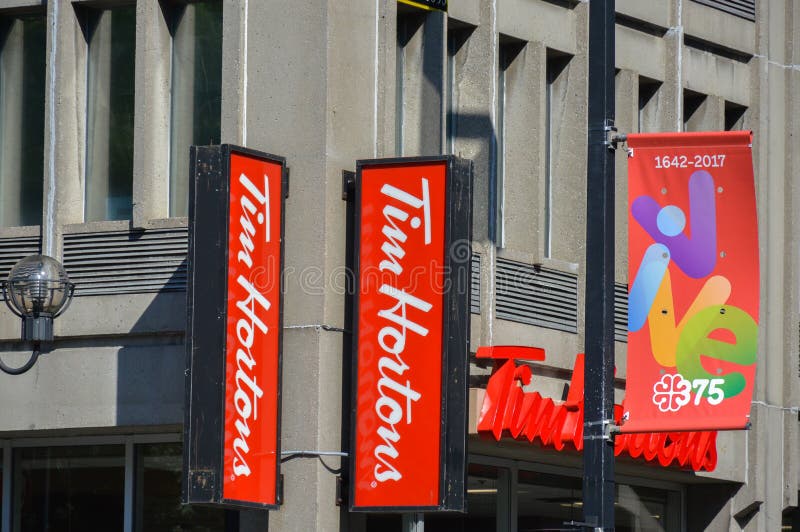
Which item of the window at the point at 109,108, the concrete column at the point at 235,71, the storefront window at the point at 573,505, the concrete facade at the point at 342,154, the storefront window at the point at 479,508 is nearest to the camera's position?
the concrete facade at the point at 342,154

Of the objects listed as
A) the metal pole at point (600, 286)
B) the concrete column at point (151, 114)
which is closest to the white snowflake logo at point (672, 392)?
the metal pole at point (600, 286)

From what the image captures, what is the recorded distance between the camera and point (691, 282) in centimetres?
1206

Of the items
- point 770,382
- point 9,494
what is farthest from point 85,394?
point 770,382

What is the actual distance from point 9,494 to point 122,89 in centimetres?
417

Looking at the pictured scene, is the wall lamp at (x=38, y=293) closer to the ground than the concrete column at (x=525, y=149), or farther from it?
closer to the ground

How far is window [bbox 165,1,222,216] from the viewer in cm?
1644

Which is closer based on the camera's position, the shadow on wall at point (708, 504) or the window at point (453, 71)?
the window at point (453, 71)

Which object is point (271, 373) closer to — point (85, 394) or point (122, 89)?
Result: point (85, 394)

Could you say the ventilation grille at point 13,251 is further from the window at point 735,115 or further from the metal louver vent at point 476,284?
the window at point 735,115

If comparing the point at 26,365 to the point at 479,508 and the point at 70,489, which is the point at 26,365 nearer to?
the point at 70,489

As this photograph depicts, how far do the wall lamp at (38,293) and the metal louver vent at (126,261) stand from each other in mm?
275

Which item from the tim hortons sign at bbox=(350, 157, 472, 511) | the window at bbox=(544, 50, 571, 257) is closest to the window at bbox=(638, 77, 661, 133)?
the window at bbox=(544, 50, 571, 257)

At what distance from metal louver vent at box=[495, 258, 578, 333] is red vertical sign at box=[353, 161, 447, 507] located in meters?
2.31

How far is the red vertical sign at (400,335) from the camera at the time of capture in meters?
15.0
